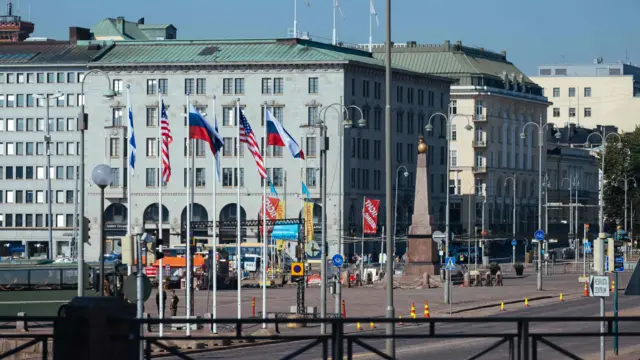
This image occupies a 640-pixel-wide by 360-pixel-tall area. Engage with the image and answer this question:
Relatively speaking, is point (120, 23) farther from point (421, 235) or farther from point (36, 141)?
point (421, 235)

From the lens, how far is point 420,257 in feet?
314

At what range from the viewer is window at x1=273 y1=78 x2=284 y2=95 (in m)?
152

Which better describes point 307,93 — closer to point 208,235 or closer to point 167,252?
point 208,235

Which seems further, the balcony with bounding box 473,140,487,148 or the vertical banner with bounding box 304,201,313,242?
the balcony with bounding box 473,140,487,148

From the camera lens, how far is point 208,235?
141 meters

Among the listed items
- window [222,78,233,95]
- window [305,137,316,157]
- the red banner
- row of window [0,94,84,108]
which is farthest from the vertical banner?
row of window [0,94,84,108]

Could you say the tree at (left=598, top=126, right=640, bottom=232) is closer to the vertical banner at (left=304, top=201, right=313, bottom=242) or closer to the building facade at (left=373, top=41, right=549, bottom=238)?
the building facade at (left=373, top=41, right=549, bottom=238)

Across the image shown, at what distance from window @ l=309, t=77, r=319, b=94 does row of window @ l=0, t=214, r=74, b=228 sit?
29.9 meters

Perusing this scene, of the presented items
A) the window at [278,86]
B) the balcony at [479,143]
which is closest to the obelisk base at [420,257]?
the window at [278,86]

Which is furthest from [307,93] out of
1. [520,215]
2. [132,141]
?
[132,141]

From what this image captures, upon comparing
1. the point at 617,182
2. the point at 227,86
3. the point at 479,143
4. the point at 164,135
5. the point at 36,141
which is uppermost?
the point at 227,86

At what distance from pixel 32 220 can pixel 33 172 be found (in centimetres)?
499

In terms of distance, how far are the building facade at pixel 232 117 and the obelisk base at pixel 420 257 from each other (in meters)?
51.9

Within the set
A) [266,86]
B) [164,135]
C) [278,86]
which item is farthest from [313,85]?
[164,135]
